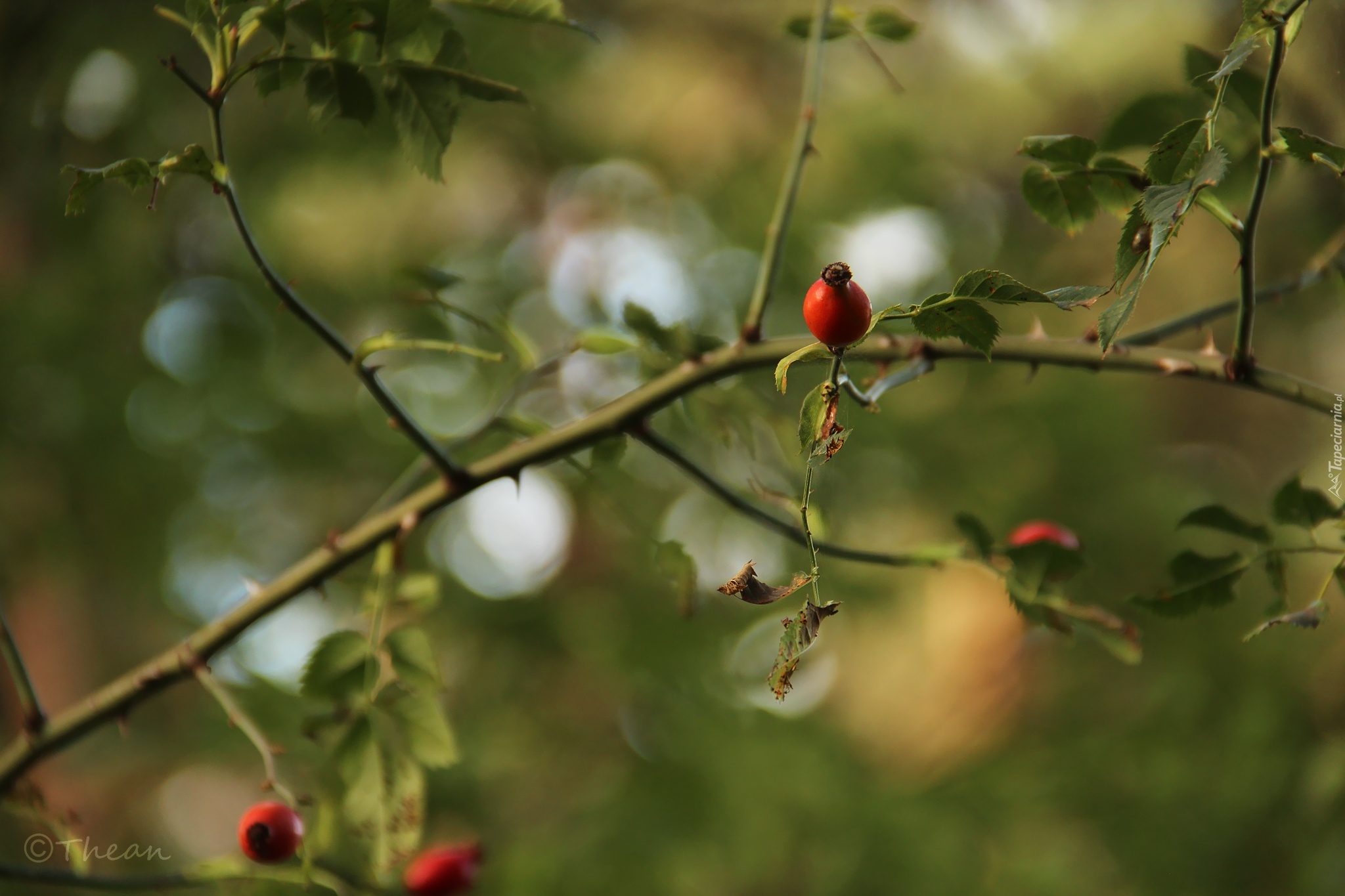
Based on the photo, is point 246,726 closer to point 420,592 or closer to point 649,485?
point 420,592

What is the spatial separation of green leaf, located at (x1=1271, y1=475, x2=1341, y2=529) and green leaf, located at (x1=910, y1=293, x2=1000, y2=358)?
374 millimetres

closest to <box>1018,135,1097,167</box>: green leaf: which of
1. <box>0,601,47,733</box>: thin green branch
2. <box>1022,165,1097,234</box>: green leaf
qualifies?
<box>1022,165,1097,234</box>: green leaf

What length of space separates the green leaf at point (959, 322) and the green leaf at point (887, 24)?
0.62 m

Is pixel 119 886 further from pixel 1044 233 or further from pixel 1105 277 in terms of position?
pixel 1105 277

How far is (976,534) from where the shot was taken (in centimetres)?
95

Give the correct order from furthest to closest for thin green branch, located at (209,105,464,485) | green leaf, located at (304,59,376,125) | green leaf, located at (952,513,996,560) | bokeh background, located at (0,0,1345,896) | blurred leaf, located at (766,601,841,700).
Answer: bokeh background, located at (0,0,1345,896)
green leaf, located at (952,513,996,560)
green leaf, located at (304,59,376,125)
thin green branch, located at (209,105,464,485)
blurred leaf, located at (766,601,841,700)

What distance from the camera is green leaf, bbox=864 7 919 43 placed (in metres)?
1.12

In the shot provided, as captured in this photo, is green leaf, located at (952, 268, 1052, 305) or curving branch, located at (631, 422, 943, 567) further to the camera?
curving branch, located at (631, 422, 943, 567)

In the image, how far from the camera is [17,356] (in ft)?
8.70

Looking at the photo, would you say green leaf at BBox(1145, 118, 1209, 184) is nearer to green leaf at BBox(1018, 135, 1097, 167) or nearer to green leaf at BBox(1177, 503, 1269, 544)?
green leaf at BBox(1018, 135, 1097, 167)

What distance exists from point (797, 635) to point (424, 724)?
1.77ft

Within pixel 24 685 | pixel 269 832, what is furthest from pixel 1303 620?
pixel 24 685

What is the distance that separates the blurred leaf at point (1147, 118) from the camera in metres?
0.99

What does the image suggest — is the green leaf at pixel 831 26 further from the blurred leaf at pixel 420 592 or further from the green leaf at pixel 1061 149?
the blurred leaf at pixel 420 592
